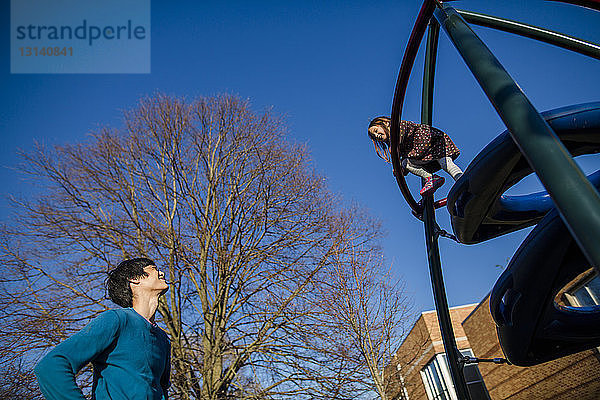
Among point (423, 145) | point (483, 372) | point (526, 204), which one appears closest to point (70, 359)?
point (526, 204)

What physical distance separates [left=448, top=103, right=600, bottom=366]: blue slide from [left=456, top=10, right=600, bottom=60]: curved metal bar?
1.12 feet

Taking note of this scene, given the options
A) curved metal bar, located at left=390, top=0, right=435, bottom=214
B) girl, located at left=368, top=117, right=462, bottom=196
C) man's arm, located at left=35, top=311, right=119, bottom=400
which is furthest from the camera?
girl, located at left=368, top=117, right=462, bottom=196

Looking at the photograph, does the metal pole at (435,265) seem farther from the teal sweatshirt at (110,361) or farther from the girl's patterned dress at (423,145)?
the teal sweatshirt at (110,361)

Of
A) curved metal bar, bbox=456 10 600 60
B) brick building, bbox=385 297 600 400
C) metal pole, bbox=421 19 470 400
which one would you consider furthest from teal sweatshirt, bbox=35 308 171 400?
brick building, bbox=385 297 600 400

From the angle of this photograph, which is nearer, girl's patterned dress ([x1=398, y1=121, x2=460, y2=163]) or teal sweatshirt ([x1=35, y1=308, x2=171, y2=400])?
teal sweatshirt ([x1=35, y1=308, x2=171, y2=400])

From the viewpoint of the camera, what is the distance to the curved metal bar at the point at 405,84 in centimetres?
145

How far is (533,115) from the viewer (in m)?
0.71

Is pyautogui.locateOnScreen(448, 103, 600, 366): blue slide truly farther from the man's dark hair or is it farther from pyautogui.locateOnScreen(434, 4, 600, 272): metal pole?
the man's dark hair

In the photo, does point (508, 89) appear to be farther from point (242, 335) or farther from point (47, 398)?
point (242, 335)

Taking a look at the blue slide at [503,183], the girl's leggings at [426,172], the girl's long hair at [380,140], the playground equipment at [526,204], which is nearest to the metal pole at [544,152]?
the playground equipment at [526,204]

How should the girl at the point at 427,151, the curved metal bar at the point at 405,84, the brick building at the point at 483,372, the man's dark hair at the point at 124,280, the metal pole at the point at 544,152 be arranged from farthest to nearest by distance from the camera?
the brick building at the point at 483,372, the girl at the point at 427,151, the man's dark hair at the point at 124,280, the curved metal bar at the point at 405,84, the metal pole at the point at 544,152

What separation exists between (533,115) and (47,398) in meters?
1.50

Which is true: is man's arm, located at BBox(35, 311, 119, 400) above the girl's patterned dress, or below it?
below

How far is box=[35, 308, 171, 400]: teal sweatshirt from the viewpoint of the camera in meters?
1.21
